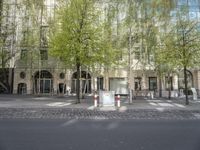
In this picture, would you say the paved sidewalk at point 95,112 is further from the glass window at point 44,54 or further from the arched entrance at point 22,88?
the arched entrance at point 22,88

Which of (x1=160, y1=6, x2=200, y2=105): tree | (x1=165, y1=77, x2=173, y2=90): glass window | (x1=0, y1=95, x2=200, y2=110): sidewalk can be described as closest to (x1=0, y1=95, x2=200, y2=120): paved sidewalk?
(x1=0, y1=95, x2=200, y2=110): sidewalk

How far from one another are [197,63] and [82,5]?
1152 cm

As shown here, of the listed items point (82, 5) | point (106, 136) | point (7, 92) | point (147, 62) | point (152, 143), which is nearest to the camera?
point (152, 143)

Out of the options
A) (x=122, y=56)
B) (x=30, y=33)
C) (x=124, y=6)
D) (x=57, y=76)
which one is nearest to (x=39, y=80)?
(x=57, y=76)

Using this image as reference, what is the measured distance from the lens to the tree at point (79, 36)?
21141mm

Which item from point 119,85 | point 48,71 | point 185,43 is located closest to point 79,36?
point 185,43

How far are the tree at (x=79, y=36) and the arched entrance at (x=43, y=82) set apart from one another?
17.6m

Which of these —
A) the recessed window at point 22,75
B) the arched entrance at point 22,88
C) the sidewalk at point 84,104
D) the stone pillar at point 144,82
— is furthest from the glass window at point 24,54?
the stone pillar at point 144,82

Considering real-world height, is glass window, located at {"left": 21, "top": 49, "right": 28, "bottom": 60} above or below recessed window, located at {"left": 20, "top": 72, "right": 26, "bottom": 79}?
above

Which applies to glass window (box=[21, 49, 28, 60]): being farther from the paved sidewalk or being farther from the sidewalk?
the paved sidewalk

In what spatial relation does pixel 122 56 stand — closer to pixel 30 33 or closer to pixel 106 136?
pixel 30 33

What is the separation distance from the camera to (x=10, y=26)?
122ft

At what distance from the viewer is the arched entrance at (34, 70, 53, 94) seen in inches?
1540

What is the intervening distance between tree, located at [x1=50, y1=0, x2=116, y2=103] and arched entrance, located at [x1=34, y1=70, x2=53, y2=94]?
17561 millimetres
